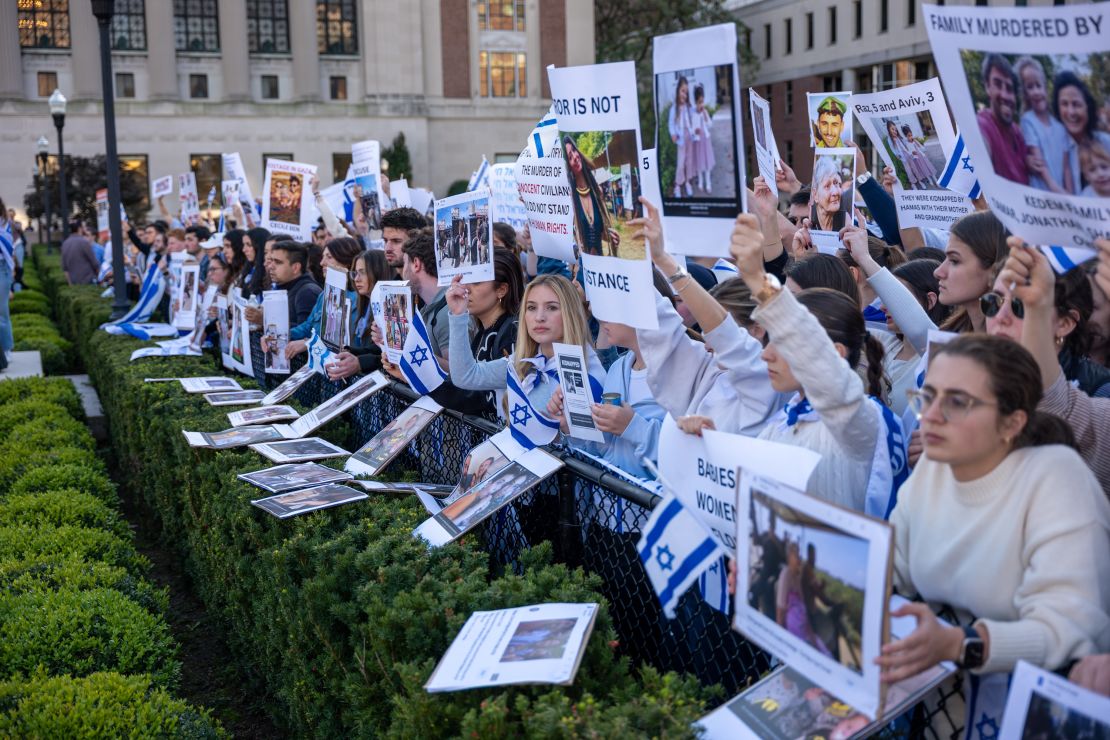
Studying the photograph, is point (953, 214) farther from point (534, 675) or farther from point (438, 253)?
point (534, 675)

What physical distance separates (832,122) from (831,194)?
788 millimetres

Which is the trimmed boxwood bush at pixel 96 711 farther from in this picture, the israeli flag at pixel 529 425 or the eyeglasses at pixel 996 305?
the eyeglasses at pixel 996 305

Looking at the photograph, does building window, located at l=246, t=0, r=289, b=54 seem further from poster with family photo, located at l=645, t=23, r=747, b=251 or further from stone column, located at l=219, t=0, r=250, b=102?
poster with family photo, located at l=645, t=23, r=747, b=251

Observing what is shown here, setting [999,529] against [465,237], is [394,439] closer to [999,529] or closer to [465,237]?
[465,237]

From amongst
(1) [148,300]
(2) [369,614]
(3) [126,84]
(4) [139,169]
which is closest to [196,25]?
(3) [126,84]

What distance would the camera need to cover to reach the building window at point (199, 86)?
63375 mm

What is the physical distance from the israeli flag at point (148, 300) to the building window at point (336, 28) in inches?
2086

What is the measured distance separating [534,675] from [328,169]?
204 ft

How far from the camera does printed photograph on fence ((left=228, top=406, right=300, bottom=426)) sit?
22.5 feet

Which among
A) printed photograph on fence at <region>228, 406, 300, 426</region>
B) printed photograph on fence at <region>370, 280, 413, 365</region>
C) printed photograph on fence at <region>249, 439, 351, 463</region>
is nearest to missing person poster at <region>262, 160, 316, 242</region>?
printed photograph on fence at <region>228, 406, 300, 426</region>

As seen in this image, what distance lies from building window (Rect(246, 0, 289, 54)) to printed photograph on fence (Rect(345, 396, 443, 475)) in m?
63.4

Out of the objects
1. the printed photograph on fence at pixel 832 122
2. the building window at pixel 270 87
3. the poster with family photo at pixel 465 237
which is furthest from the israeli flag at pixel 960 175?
the building window at pixel 270 87

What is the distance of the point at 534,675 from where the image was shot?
301 cm

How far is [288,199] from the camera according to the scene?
36.4 feet
